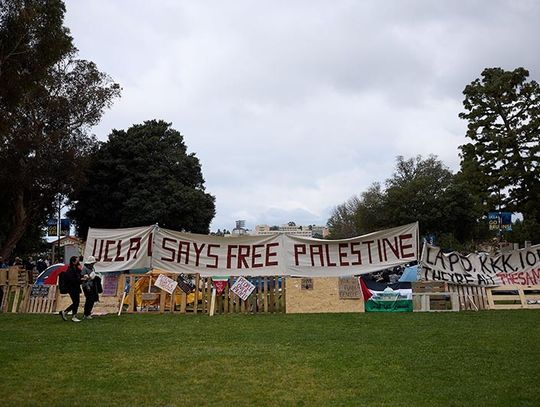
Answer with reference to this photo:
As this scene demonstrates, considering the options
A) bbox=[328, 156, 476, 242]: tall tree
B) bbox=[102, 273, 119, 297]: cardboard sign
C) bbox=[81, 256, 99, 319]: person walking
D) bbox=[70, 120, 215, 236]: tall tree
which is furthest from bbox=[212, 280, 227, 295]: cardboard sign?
bbox=[328, 156, 476, 242]: tall tree

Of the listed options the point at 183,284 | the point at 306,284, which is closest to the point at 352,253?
the point at 306,284

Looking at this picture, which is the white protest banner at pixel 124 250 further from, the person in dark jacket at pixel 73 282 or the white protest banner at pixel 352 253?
the white protest banner at pixel 352 253

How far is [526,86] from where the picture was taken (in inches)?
1788

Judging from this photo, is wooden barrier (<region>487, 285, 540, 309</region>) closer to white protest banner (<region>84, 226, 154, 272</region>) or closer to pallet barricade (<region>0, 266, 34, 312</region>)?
white protest banner (<region>84, 226, 154, 272</region>)

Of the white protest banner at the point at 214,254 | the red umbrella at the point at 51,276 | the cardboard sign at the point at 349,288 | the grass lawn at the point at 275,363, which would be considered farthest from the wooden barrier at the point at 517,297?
the red umbrella at the point at 51,276

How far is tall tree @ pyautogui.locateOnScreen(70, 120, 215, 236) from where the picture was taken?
156 feet

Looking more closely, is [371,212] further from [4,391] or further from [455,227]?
[4,391]

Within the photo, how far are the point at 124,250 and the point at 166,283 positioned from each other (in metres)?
2.02

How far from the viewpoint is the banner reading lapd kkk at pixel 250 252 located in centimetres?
1873

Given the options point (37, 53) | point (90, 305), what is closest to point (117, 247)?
point (90, 305)

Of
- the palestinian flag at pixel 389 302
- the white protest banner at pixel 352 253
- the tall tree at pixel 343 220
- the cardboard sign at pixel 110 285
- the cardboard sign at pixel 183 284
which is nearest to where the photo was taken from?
the palestinian flag at pixel 389 302

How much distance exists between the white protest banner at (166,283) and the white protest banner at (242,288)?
1.85m

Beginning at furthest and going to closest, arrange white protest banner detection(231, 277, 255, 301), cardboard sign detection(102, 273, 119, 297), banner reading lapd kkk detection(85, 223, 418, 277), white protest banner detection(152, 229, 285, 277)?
white protest banner detection(152, 229, 285, 277)
banner reading lapd kkk detection(85, 223, 418, 277)
cardboard sign detection(102, 273, 119, 297)
white protest banner detection(231, 277, 255, 301)

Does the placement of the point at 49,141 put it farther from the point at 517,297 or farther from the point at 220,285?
the point at 517,297
